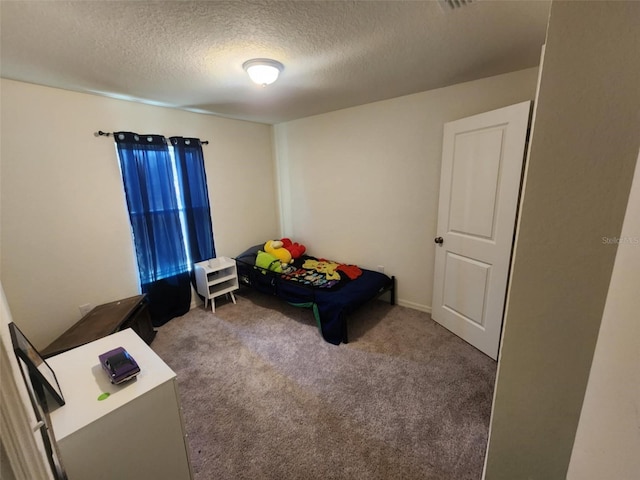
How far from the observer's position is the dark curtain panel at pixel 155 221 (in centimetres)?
266

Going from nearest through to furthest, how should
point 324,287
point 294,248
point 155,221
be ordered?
point 324,287
point 155,221
point 294,248

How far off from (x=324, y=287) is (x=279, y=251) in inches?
40.8

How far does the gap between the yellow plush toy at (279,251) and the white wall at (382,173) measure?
1.77 ft

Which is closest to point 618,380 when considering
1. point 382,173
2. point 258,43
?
point 258,43

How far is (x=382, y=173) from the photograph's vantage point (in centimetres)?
306

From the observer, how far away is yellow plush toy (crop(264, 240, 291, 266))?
3.48 meters

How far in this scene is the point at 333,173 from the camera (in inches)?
137

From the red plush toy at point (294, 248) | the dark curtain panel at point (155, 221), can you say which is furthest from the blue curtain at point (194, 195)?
the red plush toy at point (294, 248)

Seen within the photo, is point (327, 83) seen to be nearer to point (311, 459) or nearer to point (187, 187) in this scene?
point (187, 187)

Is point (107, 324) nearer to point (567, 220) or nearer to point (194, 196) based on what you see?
point (194, 196)

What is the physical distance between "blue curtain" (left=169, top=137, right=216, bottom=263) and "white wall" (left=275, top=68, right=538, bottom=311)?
4.10 ft

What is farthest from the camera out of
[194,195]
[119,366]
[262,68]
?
[194,195]

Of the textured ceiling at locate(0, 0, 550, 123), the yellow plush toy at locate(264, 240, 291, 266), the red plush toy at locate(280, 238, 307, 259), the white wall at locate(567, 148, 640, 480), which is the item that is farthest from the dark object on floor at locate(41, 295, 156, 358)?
the white wall at locate(567, 148, 640, 480)

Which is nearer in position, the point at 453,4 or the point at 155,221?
the point at 453,4
